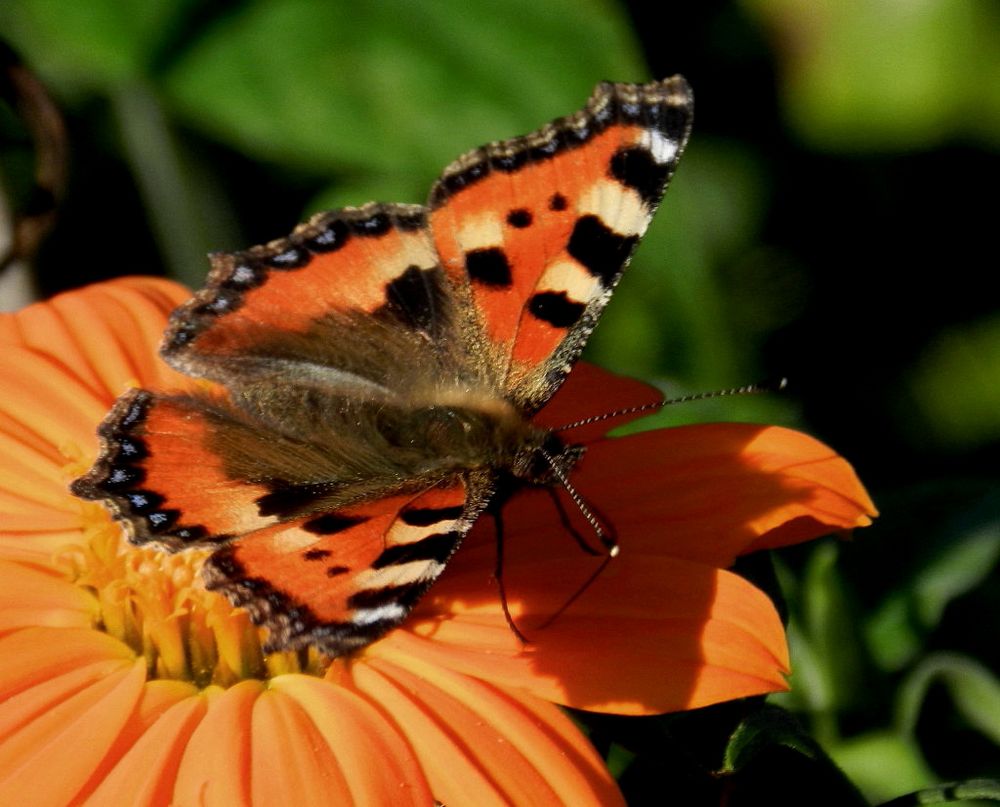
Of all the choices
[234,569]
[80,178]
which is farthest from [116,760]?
[80,178]

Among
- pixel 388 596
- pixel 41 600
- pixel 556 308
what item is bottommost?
pixel 388 596

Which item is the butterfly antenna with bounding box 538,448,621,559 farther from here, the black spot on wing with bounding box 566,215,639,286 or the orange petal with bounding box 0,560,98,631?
the orange petal with bounding box 0,560,98,631

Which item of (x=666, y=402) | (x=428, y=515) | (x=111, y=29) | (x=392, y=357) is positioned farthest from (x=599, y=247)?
(x=111, y=29)

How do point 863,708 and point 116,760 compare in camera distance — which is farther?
point 863,708

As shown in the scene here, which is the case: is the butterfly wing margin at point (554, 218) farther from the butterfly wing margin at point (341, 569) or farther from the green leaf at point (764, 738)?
the green leaf at point (764, 738)

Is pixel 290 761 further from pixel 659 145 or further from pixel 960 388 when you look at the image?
pixel 960 388

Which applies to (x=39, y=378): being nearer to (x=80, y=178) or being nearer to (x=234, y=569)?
(x=234, y=569)

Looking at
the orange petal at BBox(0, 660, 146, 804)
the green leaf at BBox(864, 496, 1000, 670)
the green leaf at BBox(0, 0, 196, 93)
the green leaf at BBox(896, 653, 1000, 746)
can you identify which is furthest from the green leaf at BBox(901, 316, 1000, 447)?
the orange petal at BBox(0, 660, 146, 804)
